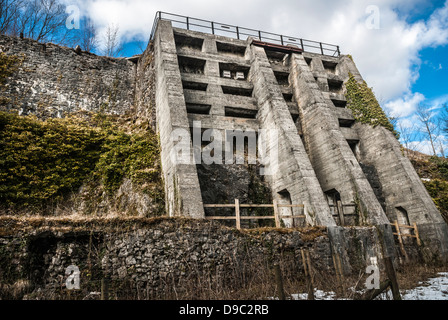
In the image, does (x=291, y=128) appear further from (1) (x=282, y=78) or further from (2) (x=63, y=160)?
(2) (x=63, y=160)

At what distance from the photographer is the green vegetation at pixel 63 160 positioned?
10031 mm

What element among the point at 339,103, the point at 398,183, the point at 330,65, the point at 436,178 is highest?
the point at 330,65

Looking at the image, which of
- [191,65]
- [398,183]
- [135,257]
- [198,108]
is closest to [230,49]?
[191,65]

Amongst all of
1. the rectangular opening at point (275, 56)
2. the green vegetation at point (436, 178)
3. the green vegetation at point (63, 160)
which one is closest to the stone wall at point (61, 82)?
the green vegetation at point (63, 160)

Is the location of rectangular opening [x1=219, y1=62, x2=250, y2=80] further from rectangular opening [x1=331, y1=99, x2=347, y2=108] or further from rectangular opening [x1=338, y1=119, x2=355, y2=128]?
rectangular opening [x1=338, y1=119, x2=355, y2=128]

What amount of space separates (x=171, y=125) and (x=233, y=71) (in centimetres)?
757

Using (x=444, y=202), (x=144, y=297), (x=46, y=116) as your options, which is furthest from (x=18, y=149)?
(x=444, y=202)

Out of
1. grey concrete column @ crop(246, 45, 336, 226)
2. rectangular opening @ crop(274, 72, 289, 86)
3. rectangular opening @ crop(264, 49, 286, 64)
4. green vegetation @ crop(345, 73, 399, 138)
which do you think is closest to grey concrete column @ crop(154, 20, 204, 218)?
grey concrete column @ crop(246, 45, 336, 226)

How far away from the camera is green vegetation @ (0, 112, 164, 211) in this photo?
395 inches

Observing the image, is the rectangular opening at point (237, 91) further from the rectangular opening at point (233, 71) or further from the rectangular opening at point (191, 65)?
the rectangular opening at point (191, 65)

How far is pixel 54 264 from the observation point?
6594 millimetres

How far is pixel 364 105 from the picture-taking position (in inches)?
688

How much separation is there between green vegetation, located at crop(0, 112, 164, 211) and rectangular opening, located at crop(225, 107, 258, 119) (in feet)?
14.2
